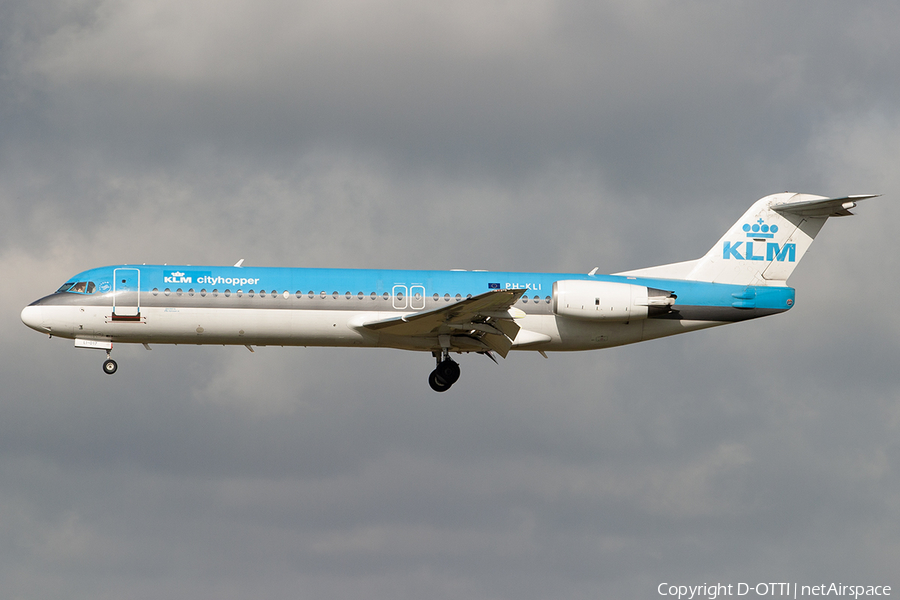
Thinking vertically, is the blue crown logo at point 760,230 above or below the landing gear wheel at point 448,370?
above

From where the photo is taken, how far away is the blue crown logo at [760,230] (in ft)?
131

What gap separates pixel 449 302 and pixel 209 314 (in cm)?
788

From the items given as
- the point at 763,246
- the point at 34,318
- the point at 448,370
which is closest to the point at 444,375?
the point at 448,370

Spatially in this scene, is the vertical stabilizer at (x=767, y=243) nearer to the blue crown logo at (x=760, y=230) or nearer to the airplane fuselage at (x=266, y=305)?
the blue crown logo at (x=760, y=230)

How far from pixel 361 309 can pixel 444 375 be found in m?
3.84

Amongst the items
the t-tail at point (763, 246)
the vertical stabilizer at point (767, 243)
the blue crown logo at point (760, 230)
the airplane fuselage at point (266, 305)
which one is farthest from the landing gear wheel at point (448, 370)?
the blue crown logo at point (760, 230)

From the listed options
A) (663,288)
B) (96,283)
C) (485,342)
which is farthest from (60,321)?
(663,288)

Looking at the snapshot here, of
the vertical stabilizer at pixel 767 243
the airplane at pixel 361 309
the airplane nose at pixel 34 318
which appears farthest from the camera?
the vertical stabilizer at pixel 767 243

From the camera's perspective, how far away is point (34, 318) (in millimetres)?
36656

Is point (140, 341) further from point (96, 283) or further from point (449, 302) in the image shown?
point (449, 302)

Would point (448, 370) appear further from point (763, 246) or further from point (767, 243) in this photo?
point (767, 243)

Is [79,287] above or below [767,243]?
below

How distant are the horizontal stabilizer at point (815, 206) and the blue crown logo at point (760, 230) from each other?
2.23 feet

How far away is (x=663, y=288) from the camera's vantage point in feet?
127
